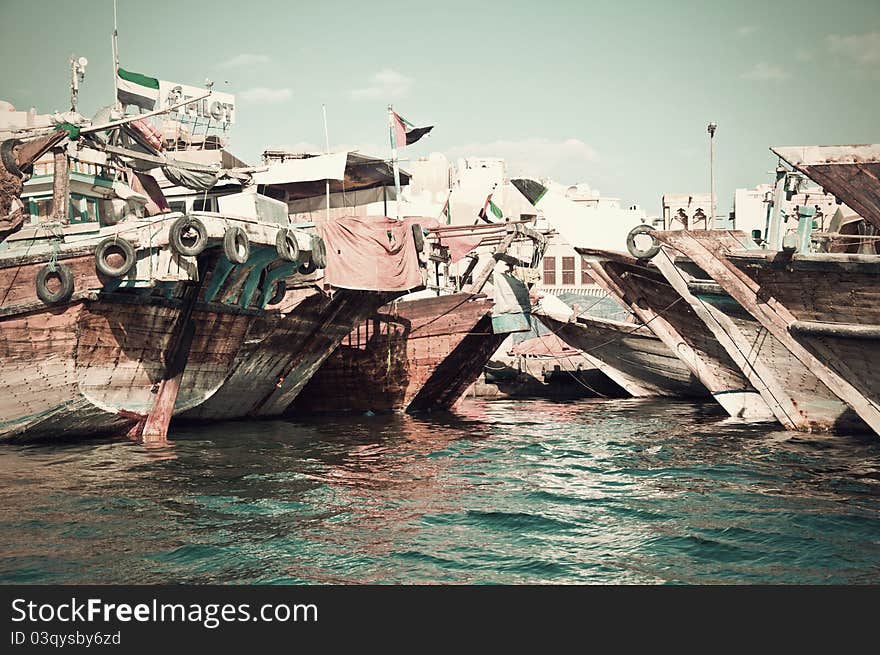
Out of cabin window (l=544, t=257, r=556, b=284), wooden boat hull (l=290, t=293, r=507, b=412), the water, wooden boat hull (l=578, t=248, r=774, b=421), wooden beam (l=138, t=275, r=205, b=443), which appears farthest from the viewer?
cabin window (l=544, t=257, r=556, b=284)

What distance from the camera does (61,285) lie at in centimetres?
1211

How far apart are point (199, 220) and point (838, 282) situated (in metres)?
9.00

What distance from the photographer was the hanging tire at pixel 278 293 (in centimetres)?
1525

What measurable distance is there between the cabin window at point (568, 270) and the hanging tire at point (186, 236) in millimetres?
27809

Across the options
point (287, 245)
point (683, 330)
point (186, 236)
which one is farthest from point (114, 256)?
point (683, 330)

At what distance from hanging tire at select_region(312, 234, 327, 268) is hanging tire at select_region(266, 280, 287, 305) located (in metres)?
0.88

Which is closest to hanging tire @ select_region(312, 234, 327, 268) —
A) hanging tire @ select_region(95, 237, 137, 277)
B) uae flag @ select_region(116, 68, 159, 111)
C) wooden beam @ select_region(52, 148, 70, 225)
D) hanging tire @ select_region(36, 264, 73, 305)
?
hanging tire @ select_region(95, 237, 137, 277)

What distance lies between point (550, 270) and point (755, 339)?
79.5 feet

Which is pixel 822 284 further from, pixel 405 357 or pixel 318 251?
pixel 405 357

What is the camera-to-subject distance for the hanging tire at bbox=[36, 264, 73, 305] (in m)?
12.0

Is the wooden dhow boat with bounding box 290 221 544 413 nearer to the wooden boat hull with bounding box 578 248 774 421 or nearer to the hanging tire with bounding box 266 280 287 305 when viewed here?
the wooden boat hull with bounding box 578 248 774 421

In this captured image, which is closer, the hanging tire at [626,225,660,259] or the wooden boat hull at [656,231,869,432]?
the wooden boat hull at [656,231,869,432]

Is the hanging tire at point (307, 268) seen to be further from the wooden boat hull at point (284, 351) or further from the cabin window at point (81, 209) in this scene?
the cabin window at point (81, 209)
